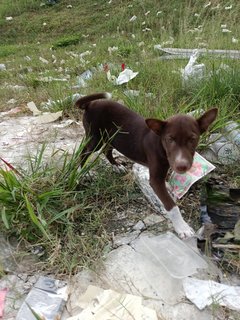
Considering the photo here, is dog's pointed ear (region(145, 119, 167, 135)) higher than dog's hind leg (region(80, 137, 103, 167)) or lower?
higher

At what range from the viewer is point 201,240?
2463 millimetres

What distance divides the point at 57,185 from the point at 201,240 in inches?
38.1

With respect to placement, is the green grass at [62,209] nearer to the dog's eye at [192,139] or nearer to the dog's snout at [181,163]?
the dog's snout at [181,163]

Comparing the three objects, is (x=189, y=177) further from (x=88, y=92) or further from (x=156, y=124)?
(x=88, y=92)

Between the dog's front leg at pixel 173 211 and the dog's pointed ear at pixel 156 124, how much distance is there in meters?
0.33

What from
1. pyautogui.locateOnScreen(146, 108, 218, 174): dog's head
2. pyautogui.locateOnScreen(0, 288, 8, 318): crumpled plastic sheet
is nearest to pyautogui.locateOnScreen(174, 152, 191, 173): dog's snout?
pyautogui.locateOnScreen(146, 108, 218, 174): dog's head

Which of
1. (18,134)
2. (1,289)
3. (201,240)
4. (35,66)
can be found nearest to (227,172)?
(201,240)

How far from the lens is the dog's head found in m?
2.20

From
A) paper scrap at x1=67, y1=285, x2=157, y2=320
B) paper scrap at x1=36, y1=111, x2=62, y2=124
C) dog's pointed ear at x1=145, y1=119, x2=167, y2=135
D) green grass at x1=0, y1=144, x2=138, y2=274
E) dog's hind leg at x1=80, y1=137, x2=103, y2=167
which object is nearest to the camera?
paper scrap at x1=67, y1=285, x2=157, y2=320

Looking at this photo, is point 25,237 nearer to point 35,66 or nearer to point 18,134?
point 18,134

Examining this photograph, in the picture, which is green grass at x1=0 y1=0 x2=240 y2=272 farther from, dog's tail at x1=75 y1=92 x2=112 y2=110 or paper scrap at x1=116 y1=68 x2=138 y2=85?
dog's tail at x1=75 y1=92 x2=112 y2=110

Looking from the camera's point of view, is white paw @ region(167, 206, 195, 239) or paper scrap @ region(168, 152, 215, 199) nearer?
white paw @ region(167, 206, 195, 239)

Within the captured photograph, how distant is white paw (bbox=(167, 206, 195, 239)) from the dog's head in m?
0.36

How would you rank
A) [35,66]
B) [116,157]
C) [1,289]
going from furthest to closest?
[35,66], [116,157], [1,289]
